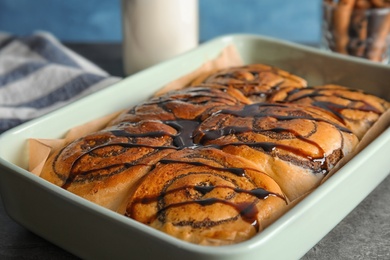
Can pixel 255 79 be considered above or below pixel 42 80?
above

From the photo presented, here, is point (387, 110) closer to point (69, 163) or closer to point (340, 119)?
point (340, 119)

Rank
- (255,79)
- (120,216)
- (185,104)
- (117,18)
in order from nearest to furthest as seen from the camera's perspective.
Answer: (120,216) → (185,104) → (255,79) → (117,18)

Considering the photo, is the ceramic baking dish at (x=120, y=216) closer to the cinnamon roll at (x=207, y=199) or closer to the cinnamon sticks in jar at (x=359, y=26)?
the cinnamon roll at (x=207, y=199)

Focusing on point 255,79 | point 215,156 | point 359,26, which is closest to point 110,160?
point 215,156

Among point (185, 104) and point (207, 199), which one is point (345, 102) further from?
point (207, 199)

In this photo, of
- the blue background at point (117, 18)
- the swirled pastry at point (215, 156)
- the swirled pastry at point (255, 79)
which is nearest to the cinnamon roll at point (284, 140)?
the swirled pastry at point (215, 156)

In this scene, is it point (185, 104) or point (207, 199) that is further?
point (185, 104)

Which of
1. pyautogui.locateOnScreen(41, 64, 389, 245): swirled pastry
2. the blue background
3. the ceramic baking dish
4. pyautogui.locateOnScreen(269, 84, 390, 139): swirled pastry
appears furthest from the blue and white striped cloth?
the blue background

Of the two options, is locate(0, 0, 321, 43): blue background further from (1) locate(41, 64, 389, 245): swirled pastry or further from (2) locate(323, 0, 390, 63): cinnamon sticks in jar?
(1) locate(41, 64, 389, 245): swirled pastry

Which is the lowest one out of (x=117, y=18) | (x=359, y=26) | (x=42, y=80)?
(x=117, y=18)
